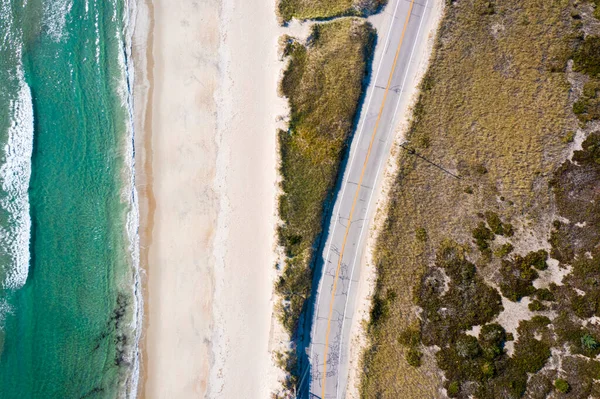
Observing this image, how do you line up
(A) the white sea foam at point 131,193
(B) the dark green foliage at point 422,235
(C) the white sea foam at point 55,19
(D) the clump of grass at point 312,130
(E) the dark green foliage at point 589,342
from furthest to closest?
(C) the white sea foam at point 55,19, (A) the white sea foam at point 131,193, (B) the dark green foliage at point 422,235, (D) the clump of grass at point 312,130, (E) the dark green foliage at point 589,342

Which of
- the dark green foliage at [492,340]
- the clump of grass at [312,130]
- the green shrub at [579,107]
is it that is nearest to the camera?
the dark green foliage at [492,340]

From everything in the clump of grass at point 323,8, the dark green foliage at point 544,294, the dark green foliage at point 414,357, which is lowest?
the dark green foliage at point 414,357

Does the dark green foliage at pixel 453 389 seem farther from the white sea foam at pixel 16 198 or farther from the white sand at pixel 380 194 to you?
the white sea foam at pixel 16 198

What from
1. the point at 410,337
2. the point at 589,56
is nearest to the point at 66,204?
the point at 410,337

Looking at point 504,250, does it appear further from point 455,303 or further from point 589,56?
point 589,56

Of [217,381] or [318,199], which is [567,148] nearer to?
[318,199]

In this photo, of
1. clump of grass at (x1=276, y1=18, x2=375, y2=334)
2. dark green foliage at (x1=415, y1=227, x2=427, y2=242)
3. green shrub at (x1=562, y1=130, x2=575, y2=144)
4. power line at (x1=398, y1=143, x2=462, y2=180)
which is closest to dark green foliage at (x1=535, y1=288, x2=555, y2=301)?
dark green foliage at (x1=415, y1=227, x2=427, y2=242)

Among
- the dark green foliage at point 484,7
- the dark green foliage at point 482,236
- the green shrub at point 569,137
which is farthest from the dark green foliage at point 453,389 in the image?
the dark green foliage at point 484,7
